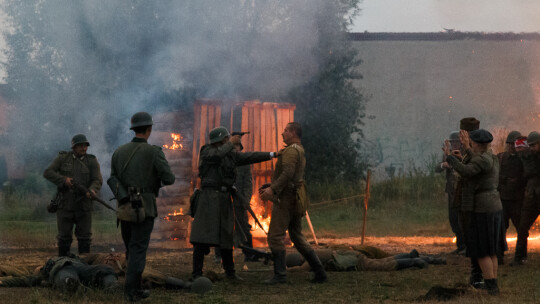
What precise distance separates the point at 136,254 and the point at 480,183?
374 centimetres

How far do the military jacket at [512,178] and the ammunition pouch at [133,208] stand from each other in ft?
20.8

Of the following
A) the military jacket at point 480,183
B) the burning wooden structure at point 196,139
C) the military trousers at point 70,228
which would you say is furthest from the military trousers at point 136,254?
the burning wooden structure at point 196,139

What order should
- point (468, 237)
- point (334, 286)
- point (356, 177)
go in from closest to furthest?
point (468, 237), point (334, 286), point (356, 177)

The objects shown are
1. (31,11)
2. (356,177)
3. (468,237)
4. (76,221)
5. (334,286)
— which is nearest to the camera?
(468,237)

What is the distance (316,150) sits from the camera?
23.0 metres

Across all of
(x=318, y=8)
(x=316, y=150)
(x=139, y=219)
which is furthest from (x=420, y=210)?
(x=139, y=219)

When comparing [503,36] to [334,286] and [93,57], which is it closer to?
[93,57]

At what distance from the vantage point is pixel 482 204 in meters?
7.96

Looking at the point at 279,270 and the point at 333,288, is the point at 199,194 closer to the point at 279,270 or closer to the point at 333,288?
the point at 279,270

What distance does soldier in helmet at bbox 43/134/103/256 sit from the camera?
1096cm

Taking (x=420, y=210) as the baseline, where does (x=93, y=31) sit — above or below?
above

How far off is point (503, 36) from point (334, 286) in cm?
2441

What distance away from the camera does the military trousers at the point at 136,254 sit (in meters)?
7.45

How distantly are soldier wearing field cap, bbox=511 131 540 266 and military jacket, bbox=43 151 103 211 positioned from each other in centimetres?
635
